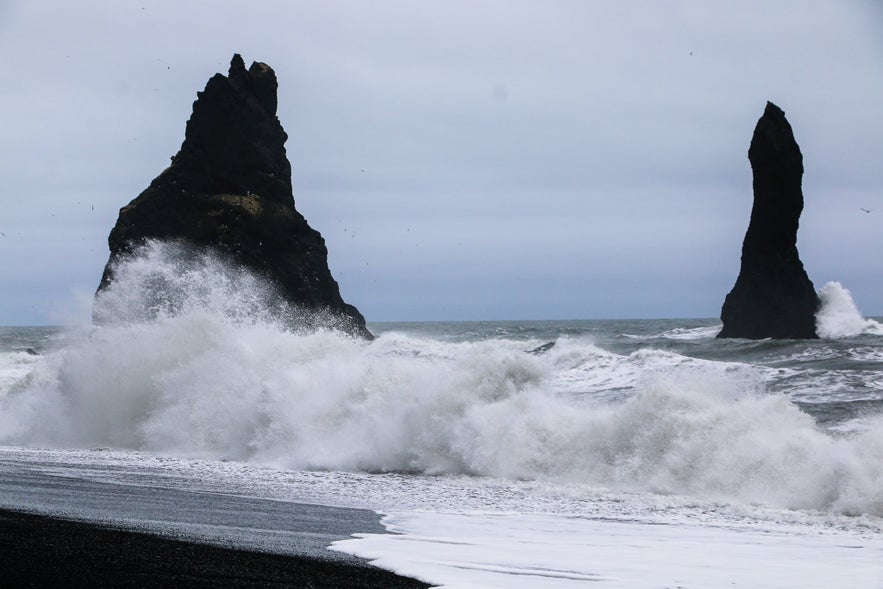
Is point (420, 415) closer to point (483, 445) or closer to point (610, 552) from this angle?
point (483, 445)

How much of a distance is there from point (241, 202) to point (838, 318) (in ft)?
95.8

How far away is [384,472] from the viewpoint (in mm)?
12875

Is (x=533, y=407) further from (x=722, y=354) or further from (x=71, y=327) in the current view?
(x=722, y=354)

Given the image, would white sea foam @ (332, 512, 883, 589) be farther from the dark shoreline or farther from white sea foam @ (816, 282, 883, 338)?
white sea foam @ (816, 282, 883, 338)

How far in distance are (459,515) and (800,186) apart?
4508cm

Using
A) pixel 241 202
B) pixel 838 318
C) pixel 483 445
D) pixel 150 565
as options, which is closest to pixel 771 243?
pixel 838 318

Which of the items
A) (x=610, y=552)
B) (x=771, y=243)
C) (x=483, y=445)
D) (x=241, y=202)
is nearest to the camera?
(x=610, y=552)

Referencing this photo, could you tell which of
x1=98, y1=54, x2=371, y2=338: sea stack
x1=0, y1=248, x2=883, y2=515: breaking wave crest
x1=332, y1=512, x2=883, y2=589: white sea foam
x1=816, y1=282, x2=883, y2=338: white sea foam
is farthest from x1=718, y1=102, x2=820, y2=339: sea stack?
x1=332, y1=512, x2=883, y2=589: white sea foam

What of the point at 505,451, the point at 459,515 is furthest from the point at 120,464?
the point at 459,515

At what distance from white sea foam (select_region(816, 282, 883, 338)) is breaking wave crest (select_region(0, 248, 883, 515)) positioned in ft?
95.0

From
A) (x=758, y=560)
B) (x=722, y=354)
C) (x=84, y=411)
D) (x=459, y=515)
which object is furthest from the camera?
(x=722, y=354)

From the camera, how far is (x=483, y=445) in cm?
1277

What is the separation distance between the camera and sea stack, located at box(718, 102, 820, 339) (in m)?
48.4

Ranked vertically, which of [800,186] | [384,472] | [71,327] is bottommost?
[384,472]
